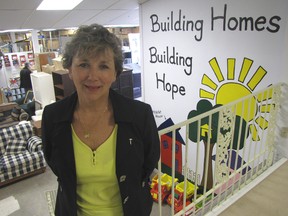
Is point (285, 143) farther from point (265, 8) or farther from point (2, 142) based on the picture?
point (2, 142)

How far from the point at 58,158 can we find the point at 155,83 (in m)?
3.13

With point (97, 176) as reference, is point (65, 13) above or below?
above

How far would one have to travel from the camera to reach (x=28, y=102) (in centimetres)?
657

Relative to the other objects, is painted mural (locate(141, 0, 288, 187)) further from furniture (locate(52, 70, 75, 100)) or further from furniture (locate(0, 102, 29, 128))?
furniture (locate(0, 102, 29, 128))

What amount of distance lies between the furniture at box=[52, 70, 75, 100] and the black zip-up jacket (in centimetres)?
424

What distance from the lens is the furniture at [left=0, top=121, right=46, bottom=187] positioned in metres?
3.84

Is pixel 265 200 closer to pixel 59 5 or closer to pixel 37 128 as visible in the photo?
pixel 59 5

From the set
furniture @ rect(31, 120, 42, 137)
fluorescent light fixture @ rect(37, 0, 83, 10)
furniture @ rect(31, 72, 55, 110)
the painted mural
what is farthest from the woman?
furniture @ rect(31, 72, 55, 110)

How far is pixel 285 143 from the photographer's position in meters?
2.44

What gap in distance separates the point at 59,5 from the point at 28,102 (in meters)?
3.72

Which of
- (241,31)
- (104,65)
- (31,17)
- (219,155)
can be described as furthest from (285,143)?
(31,17)

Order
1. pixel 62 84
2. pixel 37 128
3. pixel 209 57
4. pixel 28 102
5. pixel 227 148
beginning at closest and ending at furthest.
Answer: pixel 227 148 < pixel 209 57 < pixel 37 128 < pixel 62 84 < pixel 28 102

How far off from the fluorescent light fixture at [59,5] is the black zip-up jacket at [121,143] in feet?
9.51

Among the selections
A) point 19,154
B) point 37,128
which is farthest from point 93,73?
point 37,128
